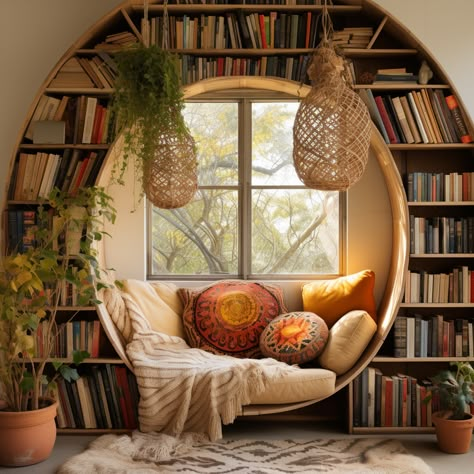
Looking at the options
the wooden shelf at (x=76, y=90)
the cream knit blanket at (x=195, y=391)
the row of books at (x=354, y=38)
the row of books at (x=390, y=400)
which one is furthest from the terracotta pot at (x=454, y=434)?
the wooden shelf at (x=76, y=90)

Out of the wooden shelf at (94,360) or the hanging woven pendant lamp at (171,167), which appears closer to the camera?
the hanging woven pendant lamp at (171,167)

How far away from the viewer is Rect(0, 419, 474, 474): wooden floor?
3.68 meters

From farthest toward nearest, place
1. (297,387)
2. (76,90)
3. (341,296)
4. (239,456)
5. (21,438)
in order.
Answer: (341,296), (76,90), (297,387), (239,456), (21,438)

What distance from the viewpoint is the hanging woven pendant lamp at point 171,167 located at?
3785mm

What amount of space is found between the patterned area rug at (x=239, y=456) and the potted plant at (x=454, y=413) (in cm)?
26

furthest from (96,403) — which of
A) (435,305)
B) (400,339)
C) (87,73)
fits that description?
(435,305)

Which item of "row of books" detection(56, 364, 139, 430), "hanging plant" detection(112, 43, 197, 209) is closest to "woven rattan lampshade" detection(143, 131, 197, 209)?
"hanging plant" detection(112, 43, 197, 209)

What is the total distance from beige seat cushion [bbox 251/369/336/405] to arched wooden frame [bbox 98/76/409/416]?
6 cm

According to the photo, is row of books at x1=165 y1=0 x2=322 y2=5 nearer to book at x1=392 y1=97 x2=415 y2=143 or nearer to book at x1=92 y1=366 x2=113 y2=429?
book at x1=392 y1=97 x2=415 y2=143

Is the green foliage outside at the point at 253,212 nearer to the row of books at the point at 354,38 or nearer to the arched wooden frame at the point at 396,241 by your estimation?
the arched wooden frame at the point at 396,241

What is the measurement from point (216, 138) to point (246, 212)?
23.1 inches

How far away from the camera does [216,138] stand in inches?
197

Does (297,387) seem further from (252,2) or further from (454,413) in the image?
(252,2)

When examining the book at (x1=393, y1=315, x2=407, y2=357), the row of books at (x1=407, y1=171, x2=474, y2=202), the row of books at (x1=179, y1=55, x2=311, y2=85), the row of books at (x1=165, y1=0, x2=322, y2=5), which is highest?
the row of books at (x1=165, y1=0, x2=322, y2=5)
